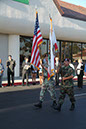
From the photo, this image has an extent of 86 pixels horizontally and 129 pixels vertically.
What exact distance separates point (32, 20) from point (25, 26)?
781mm

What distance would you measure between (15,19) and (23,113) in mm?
11892

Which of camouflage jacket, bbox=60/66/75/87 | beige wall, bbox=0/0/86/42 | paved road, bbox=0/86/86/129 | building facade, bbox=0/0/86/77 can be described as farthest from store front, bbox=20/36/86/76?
camouflage jacket, bbox=60/66/75/87

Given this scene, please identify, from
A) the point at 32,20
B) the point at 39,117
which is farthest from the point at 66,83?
the point at 32,20

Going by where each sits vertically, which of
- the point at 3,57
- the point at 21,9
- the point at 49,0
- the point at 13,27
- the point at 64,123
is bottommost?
the point at 64,123

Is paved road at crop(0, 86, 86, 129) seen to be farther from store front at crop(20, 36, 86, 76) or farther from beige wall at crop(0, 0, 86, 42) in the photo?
store front at crop(20, 36, 86, 76)

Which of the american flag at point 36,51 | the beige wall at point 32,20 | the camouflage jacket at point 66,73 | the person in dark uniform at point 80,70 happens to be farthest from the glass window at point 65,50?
the camouflage jacket at point 66,73

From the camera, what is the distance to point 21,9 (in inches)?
705

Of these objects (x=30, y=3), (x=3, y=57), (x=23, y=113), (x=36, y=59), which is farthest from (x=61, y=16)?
(x=23, y=113)

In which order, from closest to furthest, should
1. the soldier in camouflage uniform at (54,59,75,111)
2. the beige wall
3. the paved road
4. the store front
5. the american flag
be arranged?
the paved road
the soldier in camouflage uniform at (54,59,75,111)
the american flag
the beige wall
the store front

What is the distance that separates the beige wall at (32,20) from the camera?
1710 cm

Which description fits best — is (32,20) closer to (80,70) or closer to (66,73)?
(80,70)

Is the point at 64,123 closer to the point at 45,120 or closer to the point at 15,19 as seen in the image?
the point at 45,120

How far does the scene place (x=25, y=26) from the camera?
18375 millimetres

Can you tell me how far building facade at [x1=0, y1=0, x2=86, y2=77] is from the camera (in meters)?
17.3
